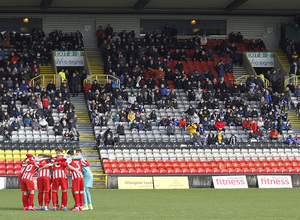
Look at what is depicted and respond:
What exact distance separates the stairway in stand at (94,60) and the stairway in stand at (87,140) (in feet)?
8.20

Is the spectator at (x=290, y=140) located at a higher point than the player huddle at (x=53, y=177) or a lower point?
lower

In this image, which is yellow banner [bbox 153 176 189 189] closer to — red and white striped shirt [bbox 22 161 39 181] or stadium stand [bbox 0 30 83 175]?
stadium stand [bbox 0 30 83 175]

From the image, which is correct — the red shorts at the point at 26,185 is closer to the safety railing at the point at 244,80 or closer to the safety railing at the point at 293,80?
the safety railing at the point at 244,80

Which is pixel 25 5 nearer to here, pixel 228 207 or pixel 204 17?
pixel 204 17

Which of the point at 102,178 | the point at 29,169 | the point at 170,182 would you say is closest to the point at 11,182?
the point at 102,178

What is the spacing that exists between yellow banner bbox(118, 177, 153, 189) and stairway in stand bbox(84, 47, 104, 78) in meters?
13.1

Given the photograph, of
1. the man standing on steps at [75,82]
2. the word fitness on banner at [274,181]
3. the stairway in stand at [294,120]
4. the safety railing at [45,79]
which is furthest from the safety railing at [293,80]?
the safety railing at [45,79]

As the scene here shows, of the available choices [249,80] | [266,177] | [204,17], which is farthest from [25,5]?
[266,177]

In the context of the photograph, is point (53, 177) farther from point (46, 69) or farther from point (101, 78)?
point (46, 69)

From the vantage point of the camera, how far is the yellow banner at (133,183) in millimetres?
27984

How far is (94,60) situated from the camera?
40.8 metres

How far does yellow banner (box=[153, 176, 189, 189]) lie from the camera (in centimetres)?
2809

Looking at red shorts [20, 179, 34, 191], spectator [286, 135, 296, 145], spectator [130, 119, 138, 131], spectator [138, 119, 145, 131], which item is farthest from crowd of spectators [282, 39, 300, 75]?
red shorts [20, 179, 34, 191]

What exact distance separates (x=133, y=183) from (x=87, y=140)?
5738mm
